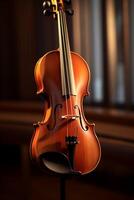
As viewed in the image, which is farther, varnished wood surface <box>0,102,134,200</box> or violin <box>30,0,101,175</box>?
varnished wood surface <box>0,102,134,200</box>

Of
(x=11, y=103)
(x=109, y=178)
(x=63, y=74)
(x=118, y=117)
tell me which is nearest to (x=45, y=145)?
(x=63, y=74)

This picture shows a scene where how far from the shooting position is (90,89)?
2.84 metres

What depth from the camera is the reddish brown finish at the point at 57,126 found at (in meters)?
1.48

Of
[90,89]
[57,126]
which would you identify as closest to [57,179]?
[90,89]

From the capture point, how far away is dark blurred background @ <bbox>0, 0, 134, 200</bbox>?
98.8 inches

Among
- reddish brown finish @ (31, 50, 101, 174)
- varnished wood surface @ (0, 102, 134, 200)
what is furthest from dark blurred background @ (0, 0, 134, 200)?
reddish brown finish @ (31, 50, 101, 174)

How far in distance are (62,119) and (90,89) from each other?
1365 millimetres

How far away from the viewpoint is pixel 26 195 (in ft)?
8.28

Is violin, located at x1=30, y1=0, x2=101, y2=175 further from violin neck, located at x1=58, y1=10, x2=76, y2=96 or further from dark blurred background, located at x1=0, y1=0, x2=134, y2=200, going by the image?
dark blurred background, located at x1=0, y1=0, x2=134, y2=200

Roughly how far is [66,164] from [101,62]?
145 cm

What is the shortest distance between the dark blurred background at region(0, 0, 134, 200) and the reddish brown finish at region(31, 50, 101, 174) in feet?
2.23

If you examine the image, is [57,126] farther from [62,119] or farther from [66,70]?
[66,70]

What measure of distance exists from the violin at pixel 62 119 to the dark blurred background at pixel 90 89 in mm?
696

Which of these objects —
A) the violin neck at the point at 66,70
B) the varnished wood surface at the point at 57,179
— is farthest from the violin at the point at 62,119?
the varnished wood surface at the point at 57,179
